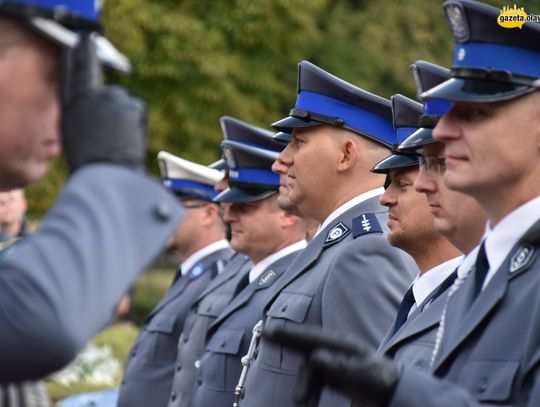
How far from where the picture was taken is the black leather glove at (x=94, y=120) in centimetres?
251

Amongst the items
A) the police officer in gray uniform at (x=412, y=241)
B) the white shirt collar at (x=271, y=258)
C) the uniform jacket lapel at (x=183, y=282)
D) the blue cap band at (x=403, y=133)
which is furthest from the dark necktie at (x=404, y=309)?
the uniform jacket lapel at (x=183, y=282)

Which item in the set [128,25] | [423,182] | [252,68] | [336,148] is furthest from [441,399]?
[252,68]

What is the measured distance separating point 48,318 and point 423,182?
2.46m

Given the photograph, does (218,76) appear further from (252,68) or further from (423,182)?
(423,182)

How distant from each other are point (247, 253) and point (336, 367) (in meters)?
4.42

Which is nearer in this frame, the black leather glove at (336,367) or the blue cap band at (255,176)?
the black leather glove at (336,367)

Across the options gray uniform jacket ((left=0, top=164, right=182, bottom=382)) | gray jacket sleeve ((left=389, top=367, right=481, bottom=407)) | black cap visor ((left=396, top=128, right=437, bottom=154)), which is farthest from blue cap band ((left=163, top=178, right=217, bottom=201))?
gray uniform jacket ((left=0, top=164, right=182, bottom=382))

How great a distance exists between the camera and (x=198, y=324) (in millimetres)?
7793

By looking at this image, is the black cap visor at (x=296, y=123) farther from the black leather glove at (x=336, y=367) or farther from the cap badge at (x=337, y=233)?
the black leather glove at (x=336, y=367)

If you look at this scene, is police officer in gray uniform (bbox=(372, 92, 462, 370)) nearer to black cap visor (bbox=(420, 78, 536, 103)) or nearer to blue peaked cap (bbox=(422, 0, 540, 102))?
blue peaked cap (bbox=(422, 0, 540, 102))

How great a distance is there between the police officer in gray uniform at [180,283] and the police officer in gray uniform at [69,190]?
554 centimetres

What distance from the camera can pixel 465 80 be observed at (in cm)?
354

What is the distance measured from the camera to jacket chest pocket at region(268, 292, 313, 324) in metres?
5.33

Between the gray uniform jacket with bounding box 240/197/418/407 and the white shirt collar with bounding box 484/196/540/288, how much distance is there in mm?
1561
